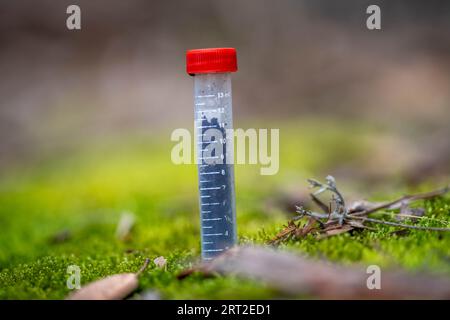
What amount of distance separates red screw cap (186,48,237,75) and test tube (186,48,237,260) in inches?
2.6

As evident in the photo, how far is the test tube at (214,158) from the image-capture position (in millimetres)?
3283

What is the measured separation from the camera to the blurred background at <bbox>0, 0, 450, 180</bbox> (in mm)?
12391

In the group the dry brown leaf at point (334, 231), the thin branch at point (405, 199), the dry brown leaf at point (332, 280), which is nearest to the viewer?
the dry brown leaf at point (332, 280)

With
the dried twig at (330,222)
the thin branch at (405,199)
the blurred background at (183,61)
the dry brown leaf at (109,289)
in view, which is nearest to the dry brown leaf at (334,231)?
the dried twig at (330,222)

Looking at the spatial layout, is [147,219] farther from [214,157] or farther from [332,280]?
[332,280]

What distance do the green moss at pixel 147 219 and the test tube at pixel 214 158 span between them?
15 cm

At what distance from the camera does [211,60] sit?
10.4ft

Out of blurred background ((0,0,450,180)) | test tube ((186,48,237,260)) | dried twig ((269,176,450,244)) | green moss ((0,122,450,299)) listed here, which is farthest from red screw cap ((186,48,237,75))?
blurred background ((0,0,450,180))

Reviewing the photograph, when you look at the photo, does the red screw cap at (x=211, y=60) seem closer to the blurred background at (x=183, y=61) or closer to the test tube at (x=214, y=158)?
the test tube at (x=214, y=158)

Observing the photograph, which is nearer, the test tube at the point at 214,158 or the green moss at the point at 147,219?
the green moss at the point at 147,219

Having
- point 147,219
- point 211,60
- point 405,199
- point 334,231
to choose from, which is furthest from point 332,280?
point 147,219

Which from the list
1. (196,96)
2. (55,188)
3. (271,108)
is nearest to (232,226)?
(196,96)

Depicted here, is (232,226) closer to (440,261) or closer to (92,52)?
(440,261)

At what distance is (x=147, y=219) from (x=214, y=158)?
2593mm
